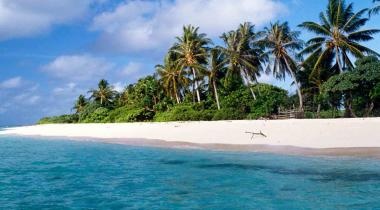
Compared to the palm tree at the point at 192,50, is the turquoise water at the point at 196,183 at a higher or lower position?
lower

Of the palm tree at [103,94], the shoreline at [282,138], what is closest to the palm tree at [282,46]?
the shoreline at [282,138]

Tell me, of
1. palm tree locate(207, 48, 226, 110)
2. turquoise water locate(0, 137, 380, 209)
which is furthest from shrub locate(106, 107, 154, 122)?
turquoise water locate(0, 137, 380, 209)

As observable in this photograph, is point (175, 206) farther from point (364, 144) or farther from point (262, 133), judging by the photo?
point (262, 133)

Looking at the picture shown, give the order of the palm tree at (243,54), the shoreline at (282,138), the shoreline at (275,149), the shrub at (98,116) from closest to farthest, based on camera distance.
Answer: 1. the shoreline at (275,149)
2. the shoreline at (282,138)
3. the palm tree at (243,54)
4. the shrub at (98,116)

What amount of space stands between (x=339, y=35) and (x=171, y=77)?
2205 centimetres

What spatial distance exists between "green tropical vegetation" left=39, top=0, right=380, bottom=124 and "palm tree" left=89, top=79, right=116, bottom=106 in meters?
4.90

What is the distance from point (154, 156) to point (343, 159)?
338 inches

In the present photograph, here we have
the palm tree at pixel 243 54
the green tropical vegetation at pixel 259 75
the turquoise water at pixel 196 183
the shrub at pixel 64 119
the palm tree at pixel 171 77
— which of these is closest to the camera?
the turquoise water at pixel 196 183

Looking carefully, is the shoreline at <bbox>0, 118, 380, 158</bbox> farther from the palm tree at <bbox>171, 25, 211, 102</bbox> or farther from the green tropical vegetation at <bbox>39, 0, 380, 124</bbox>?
the palm tree at <bbox>171, 25, 211, 102</bbox>

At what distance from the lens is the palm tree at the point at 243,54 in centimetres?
4431

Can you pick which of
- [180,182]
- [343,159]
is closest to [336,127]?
[343,159]

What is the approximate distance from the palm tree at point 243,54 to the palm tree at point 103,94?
85.1 feet

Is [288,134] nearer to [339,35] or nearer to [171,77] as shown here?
[339,35]

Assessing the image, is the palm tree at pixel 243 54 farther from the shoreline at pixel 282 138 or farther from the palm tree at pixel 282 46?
the shoreline at pixel 282 138
